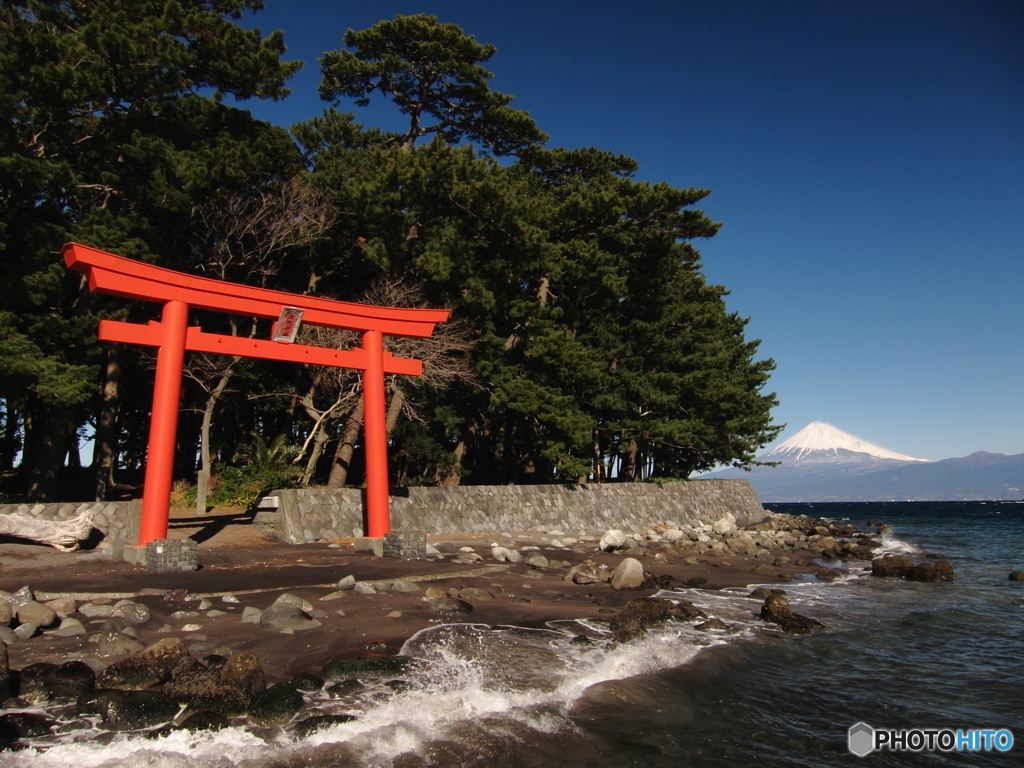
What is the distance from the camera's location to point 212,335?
1154 centimetres

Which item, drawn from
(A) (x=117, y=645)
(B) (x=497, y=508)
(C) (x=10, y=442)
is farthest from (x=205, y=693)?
(C) (x=10, y=442)

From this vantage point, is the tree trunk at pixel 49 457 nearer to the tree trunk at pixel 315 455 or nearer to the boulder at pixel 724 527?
the tree trunk at pixel 315 455

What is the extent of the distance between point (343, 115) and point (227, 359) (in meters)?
9.33

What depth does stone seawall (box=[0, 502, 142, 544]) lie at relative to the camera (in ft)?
36.2

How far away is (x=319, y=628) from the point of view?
7.12 metres

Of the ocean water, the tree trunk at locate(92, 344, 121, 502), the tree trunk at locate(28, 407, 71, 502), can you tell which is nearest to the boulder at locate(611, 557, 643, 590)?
the ocean water

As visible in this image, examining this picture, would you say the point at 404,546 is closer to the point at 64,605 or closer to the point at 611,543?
the point at 64,605

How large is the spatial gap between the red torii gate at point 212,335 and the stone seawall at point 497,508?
7.10 feet

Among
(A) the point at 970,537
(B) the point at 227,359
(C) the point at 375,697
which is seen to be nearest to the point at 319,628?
(C) the point at 375,697

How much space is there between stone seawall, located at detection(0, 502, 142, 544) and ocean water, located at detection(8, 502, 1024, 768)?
764cm

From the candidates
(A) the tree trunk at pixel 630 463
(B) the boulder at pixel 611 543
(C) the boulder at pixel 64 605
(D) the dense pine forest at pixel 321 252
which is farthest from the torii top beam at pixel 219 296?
(A) the tree trunk at pixel 630 463

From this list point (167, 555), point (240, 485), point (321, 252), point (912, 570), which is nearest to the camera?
point (167, 555)

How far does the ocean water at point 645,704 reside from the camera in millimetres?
4441

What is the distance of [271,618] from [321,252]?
15.1 meters
